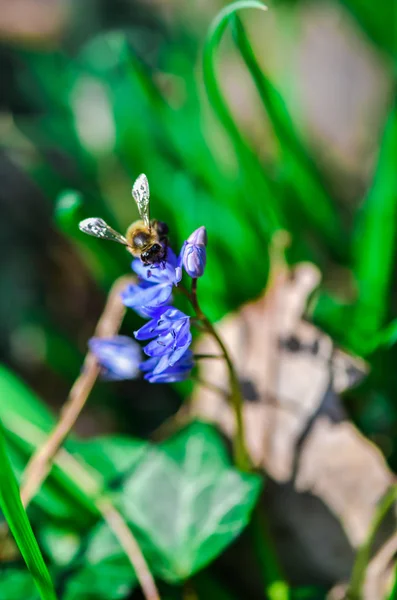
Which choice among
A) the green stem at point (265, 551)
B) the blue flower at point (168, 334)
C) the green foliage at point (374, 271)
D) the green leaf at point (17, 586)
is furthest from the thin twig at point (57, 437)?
the green foliage at point (374, 271)

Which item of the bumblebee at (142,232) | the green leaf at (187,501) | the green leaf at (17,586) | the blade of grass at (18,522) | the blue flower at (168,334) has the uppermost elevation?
the bumblebee at (142,232)

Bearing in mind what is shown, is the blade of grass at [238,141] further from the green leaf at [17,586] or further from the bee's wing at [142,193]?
the green leaf at [17,586]

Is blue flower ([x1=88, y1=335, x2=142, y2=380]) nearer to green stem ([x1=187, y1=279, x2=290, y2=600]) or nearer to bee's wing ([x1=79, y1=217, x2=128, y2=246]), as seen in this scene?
green stem ([x1=187, y1=279, x2=290, y2=600])

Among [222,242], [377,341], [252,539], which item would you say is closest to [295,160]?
[222,242]

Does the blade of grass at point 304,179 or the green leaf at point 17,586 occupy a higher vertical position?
the blade of grass at point 304,179

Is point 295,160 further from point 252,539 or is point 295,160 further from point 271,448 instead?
point 252,539

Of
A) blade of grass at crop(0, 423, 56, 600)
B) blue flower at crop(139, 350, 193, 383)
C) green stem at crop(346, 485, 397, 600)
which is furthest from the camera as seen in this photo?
green stem at crop(346, 485, 397, 600)

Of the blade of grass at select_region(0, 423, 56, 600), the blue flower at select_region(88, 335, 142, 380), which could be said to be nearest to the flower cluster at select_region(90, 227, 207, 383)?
the blue flower at select_region(88, 335, 142, 380)
